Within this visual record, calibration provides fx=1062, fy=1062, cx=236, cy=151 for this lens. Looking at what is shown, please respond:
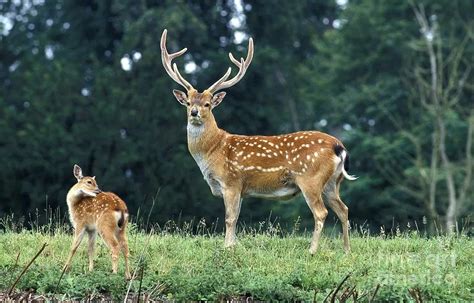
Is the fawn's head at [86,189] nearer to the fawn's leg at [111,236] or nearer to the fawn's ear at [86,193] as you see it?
the fawn's ear at [86,193]

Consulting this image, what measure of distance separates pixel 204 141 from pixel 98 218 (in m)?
2.43

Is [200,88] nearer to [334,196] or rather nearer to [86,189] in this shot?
[334,196]

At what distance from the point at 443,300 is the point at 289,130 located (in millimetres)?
25743

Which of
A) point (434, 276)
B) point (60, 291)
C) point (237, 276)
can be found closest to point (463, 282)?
point (434, 276)

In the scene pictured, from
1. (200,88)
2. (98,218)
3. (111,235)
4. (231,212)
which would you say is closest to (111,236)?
(111,235)

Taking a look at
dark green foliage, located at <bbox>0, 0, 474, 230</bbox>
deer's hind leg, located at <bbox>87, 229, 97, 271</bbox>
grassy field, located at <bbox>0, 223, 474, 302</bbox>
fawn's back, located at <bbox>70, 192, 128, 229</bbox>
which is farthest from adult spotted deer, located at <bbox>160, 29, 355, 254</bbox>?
dark green foliage, located at <bbox>0, 0, 474, 230</bbox>

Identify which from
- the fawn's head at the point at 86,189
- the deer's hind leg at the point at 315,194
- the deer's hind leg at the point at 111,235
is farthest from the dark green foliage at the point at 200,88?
the deer's hind leg at the point at 111,235

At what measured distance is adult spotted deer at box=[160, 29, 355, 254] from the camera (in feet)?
37.0

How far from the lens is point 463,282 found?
9.25 metres

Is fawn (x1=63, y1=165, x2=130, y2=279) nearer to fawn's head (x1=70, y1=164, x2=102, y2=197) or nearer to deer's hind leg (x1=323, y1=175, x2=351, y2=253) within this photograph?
fawn's head (x1=70, y1=164, x2=102, y2=197)

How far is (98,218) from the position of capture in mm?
9844

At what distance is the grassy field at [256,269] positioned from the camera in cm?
892

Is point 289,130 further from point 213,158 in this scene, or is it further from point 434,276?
point 434,276

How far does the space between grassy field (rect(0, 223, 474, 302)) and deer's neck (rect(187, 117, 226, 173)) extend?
2.94ft
